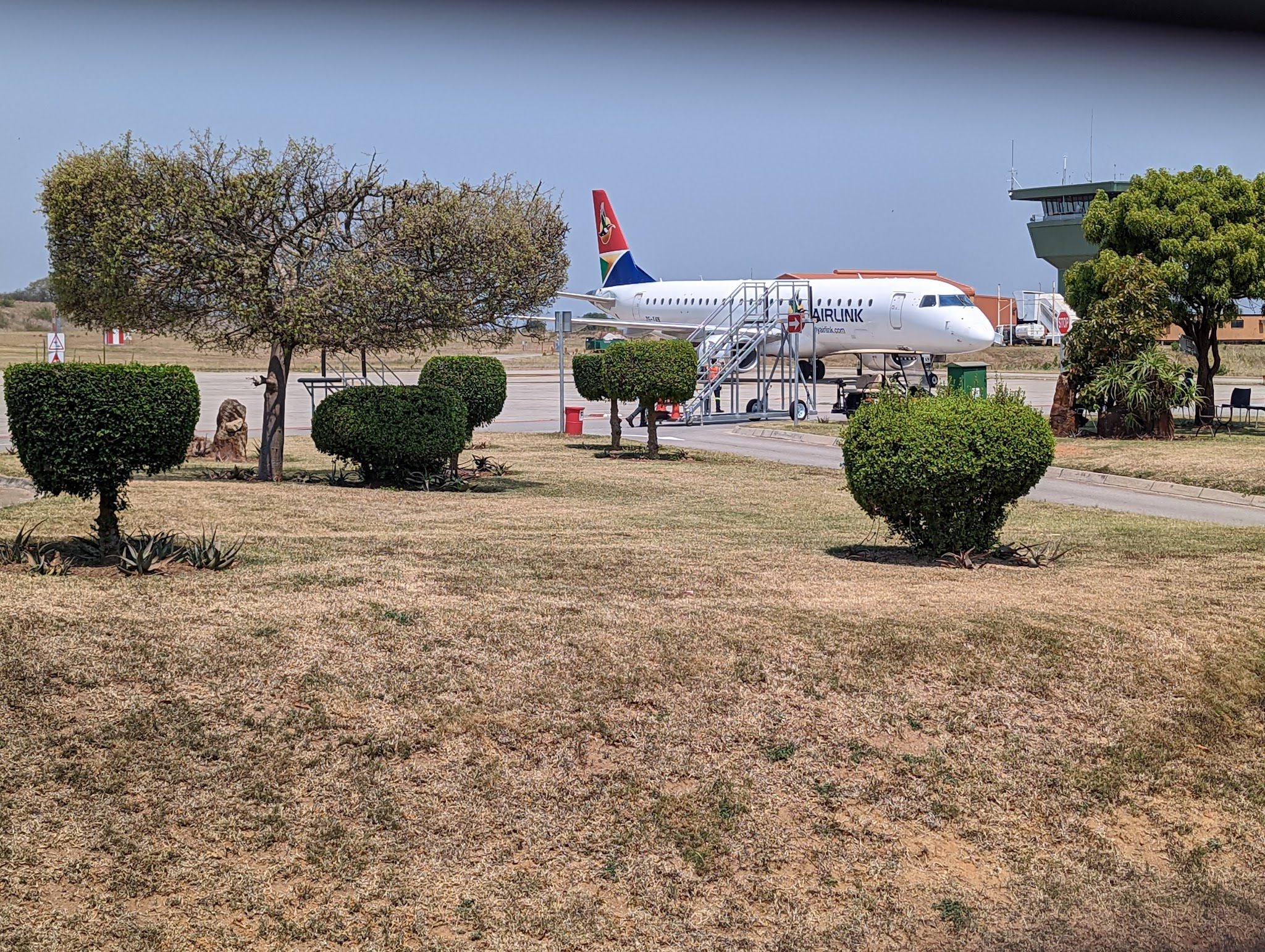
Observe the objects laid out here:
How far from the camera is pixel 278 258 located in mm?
18141

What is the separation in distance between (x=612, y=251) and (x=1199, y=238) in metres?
37.9

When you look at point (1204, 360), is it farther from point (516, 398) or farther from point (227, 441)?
point (516, 398)

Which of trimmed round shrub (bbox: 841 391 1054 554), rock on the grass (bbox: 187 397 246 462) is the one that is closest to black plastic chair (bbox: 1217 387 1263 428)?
trimmed round shrub (bbox: 841 391 1054 554)

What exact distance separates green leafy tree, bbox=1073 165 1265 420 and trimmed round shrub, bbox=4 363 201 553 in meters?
26.3

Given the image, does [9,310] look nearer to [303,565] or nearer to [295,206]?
[295,206]

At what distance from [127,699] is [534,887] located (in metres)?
2.71

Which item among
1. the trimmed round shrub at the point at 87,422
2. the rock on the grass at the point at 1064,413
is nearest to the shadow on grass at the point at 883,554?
the trimmed round shrub at the point at 87,422

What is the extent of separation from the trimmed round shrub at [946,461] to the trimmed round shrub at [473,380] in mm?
11568

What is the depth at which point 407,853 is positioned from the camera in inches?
243

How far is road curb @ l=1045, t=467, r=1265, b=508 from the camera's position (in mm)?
20312

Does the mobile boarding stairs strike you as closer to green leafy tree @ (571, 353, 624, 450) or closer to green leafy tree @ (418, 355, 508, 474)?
green leafy tree @ (571, 353, 624, 450)

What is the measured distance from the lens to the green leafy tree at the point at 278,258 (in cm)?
1711

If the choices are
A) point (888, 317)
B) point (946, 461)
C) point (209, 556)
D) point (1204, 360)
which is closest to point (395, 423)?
point (209, 556)

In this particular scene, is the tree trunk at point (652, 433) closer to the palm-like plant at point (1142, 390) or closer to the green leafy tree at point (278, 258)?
the green leafy tree at point (278, 258)
